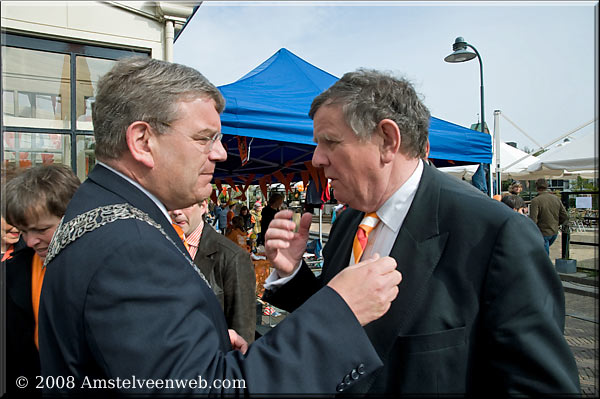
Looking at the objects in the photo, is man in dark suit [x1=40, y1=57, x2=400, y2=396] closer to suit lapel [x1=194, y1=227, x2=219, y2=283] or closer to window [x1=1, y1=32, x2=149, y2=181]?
suit lapel [x1=194, y1=227, x2=219, y2=283]

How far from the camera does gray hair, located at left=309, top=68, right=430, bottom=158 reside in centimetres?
Answer: 143

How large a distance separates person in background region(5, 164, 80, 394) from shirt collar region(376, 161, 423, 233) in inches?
64.6

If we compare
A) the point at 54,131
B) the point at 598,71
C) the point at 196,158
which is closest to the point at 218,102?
the point at 196,158

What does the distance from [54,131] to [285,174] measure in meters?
4.05

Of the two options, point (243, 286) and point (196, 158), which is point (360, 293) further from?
point (243, 286)

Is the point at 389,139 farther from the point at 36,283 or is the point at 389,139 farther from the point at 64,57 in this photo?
the point at 64,57

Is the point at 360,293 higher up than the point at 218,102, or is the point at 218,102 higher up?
the point at 218,102

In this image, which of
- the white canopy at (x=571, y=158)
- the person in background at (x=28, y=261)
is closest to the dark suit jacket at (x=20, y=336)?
the person in background at (x=28, y=261)

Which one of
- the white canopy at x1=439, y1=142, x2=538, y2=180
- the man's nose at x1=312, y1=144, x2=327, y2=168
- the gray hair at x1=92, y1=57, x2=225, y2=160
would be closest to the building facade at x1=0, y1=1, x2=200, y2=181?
the gray hair at x1=92, y1=57, x2=225, y2=160

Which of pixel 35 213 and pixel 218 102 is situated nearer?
pixel 218 102

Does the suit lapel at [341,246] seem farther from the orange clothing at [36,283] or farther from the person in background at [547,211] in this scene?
the person in background at [547,211]

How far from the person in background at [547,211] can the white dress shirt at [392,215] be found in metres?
8.84

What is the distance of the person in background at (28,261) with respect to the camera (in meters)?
1.81

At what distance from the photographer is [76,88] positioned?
473 centimetres
